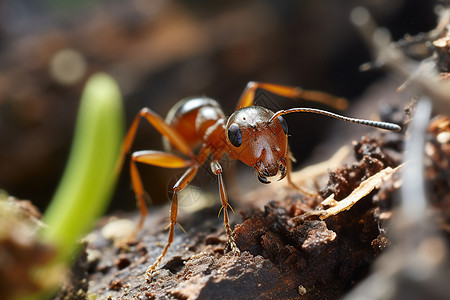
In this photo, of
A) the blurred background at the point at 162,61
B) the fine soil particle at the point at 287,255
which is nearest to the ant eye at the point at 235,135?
the fine soil particle at the point at 287,255

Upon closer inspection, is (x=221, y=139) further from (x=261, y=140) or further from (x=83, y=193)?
(x=83, y=193)

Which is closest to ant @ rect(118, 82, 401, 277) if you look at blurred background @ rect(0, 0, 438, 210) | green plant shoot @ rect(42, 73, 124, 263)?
green plant shoot @ rect(42, 73, 124, 263)

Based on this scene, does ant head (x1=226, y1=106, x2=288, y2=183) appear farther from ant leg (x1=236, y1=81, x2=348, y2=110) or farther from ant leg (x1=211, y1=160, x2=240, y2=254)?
ant leg (x1=236, y1=81, x2=348, y2=110)

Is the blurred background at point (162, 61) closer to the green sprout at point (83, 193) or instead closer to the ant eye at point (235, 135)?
the ant eye at point (235, 135)

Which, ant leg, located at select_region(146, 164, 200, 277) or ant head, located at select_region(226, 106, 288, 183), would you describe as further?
ant head, located at select_region(226, 106, 288, 183)

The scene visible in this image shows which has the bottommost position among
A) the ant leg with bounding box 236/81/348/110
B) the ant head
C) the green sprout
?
the green sprout

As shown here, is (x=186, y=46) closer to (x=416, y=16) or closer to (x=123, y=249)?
(x=416, y=16)

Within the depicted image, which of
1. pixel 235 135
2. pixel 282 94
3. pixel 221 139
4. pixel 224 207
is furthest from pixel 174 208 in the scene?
pixel 282 94

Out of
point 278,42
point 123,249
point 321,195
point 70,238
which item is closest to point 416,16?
point 278,42
